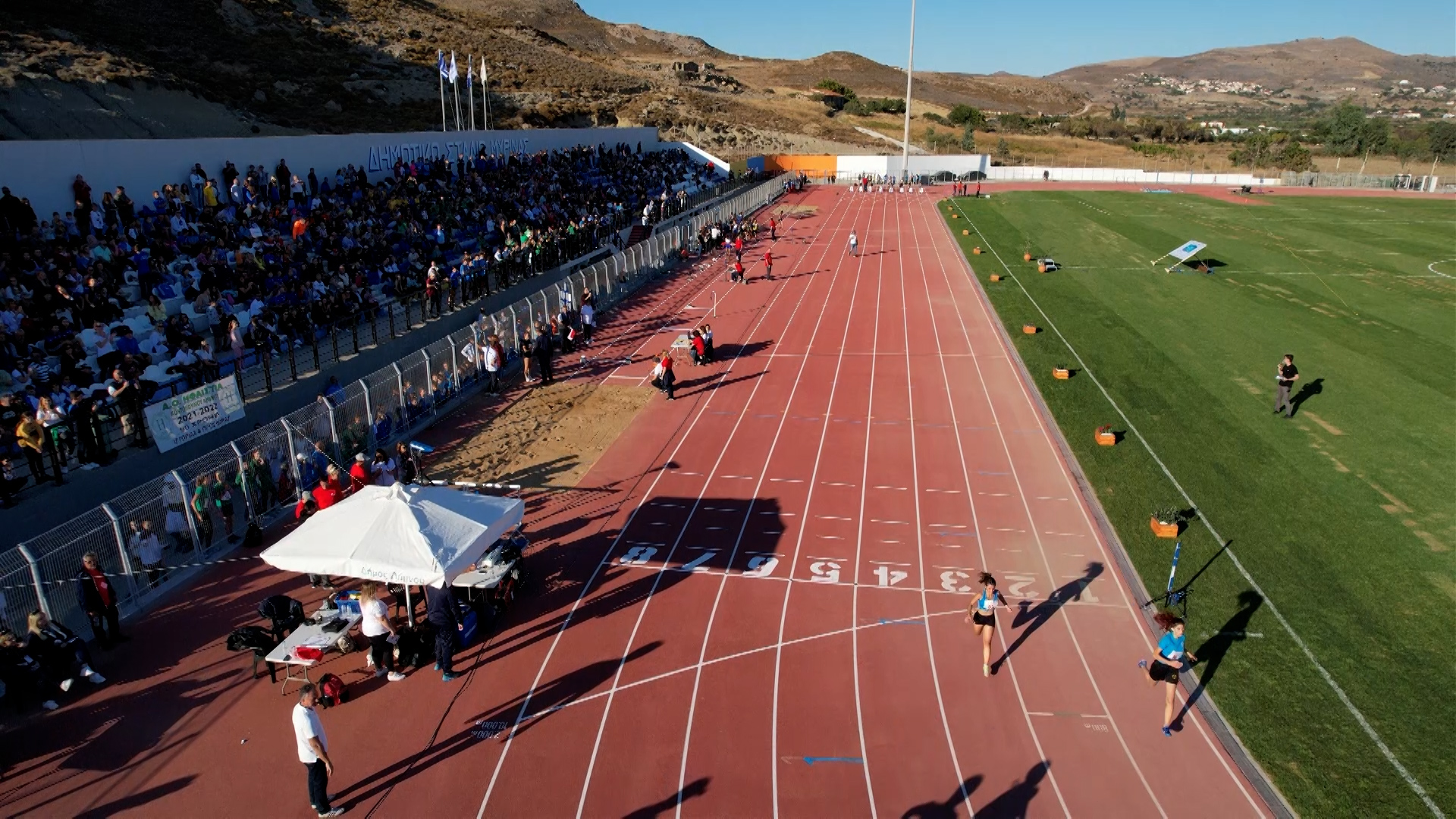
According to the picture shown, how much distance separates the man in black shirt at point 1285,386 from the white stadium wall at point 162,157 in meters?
27.8

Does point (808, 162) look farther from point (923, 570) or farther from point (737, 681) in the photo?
point (737, 681)

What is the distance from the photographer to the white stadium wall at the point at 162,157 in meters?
20.0

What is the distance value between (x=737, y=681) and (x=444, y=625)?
11.9ft

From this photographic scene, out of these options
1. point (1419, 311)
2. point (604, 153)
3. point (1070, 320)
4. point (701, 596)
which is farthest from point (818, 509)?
point (604, 153)

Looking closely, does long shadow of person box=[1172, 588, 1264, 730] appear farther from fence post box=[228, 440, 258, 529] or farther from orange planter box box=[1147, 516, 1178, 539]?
fence post box=[228, 440, 258, 529]

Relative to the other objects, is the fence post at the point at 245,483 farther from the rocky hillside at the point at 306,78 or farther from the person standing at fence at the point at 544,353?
the rocky hillside at the point at 306,78

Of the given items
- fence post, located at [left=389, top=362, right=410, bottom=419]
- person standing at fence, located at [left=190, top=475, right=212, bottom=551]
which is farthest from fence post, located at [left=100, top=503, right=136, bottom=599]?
fence post, located at [left=389, top=362, right=410, bottom=419]

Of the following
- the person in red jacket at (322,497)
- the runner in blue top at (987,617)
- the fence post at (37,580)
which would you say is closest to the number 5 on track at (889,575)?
the runner in blue top at (987,617)

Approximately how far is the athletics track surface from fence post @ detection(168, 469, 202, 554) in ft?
2.19

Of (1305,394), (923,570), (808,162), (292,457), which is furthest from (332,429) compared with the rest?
(808,162)

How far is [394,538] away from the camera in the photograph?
10.7 metres

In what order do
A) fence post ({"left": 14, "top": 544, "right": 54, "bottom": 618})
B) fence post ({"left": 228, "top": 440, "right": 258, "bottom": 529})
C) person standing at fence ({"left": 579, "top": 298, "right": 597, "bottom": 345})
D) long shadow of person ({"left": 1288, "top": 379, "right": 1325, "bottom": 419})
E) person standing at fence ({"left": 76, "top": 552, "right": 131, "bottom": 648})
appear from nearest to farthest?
1. fence post ({"left": 14, "top": 544, "right": 54, "bottom": 618})
2. person standing at fence ({"left": 76, "top": 552, "right": 131, "bottom": 648})
3. fence post ({"left": 228, "top": 440, "right": 258, "bottom": 529})
4. long shadow of person ({"left": 1288, "top": 379, "right": 1325, "bottom": 419})
5. person standing at fence ({"left": 579, "top": 298, "right": 597, "bottom": 345})

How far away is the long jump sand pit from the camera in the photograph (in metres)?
17.0

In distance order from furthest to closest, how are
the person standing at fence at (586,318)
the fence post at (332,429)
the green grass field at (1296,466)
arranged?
1. the person standing at fence at (586,318)
2. the fence post at (332,429)
3. the green grass field at (1296,466)
